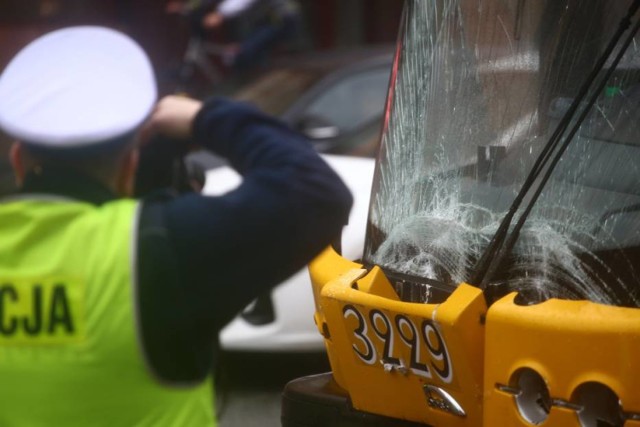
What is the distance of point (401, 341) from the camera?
3287 mm

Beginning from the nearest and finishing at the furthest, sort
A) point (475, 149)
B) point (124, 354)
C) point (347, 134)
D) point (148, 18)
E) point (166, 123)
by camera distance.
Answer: point (124, 354), point (166, 123), point (475, 149), point (347, 134), point (148, 18)

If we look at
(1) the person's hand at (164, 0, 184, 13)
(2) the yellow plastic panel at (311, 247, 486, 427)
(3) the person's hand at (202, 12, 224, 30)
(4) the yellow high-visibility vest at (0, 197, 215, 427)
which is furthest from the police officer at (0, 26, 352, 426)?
(1) the person's hand at (164, 0, 184, 13)

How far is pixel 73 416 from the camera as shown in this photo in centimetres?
203

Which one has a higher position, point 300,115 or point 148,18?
point 300,115

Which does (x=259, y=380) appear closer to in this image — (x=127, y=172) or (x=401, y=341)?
(x=401, y=341)

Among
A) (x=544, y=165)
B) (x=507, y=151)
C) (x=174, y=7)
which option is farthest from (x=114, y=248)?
(x=174, y=7)

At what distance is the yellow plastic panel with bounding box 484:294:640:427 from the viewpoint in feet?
9.18

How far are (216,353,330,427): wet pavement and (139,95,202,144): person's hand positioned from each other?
3.31 m

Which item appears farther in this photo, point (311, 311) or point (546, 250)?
point (311, 311)

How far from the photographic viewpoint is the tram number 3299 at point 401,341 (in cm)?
317

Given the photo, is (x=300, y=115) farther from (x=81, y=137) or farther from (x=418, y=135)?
(x=81, y=137)

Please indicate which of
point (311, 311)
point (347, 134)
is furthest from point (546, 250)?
point (347, 134)

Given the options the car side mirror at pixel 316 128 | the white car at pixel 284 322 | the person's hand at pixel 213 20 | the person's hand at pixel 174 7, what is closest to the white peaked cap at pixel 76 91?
the white car at pixel 284 322

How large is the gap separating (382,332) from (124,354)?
1.41 m
